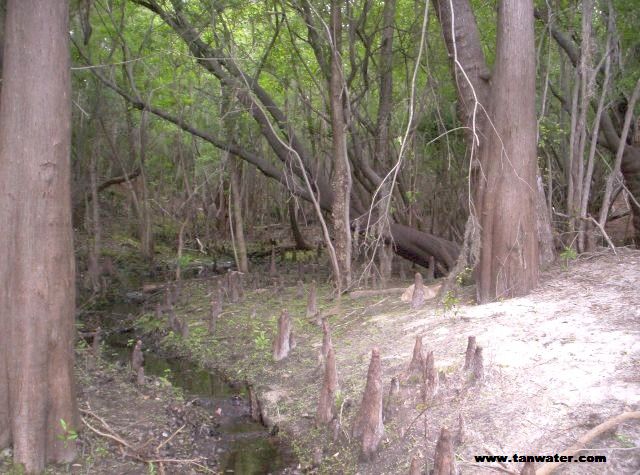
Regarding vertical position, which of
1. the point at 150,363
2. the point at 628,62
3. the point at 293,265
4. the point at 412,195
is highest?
the point at 628,62

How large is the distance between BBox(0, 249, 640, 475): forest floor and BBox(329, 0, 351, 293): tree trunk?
1.28 m

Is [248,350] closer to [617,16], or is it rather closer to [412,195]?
[412,195]

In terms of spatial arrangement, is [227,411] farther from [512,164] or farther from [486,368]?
[512,164]

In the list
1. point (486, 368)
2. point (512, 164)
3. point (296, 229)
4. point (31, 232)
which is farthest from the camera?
point (296, 229)

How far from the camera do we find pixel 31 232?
493cm

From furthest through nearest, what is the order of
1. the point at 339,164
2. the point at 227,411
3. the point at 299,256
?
1. the point at 299,256
2. the point at 339,164
3. the point at 227,411

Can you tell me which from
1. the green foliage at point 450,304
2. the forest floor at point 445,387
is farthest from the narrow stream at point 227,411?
the green foliage at point 450,304

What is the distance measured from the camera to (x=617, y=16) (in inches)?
398

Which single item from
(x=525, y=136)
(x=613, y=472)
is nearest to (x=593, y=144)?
(x=525, y=136)

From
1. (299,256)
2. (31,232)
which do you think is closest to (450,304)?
(31,232)

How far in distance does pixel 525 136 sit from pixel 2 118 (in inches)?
206

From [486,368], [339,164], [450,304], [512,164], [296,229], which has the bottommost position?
[486,368]

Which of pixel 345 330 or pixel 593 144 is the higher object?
pixel 593 144

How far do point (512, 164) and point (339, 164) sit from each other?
10.9 feet
